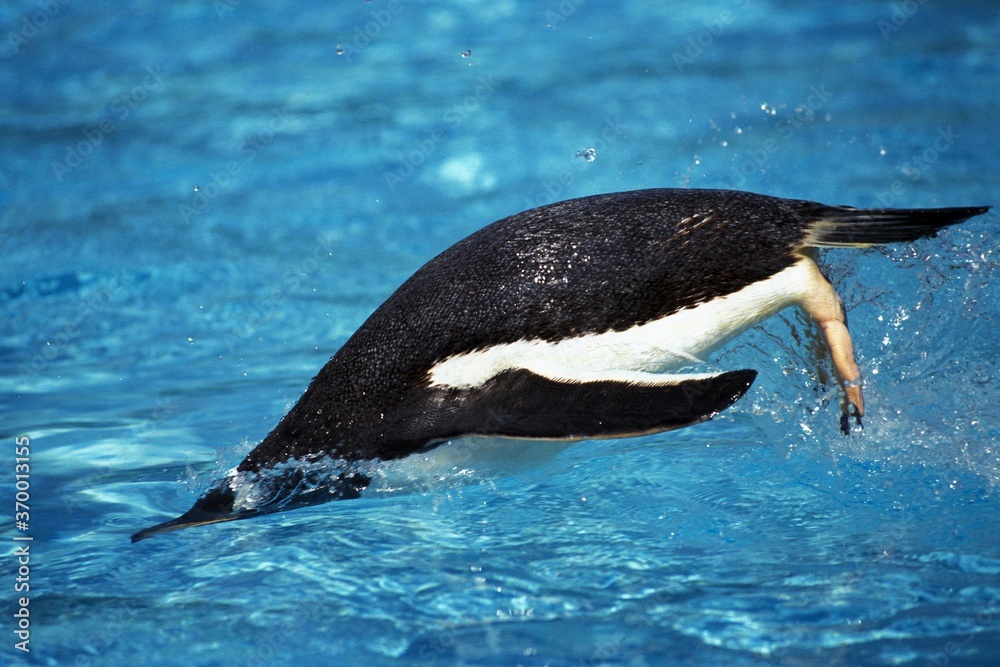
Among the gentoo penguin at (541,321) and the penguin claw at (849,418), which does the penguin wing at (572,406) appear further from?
the penguin claw at (849,418)

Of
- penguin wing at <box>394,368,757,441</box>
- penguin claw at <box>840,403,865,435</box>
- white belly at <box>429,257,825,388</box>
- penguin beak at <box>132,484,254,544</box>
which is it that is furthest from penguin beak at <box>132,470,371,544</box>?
penguin claw at <box>840,403,865,435</box>

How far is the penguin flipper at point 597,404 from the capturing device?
8.45 ft

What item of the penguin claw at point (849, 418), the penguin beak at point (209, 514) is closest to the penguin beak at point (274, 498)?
the penguin beak at point (209, 514)

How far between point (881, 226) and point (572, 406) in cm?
115

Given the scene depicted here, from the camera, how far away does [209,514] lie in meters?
2.89

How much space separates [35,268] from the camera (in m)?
6.73

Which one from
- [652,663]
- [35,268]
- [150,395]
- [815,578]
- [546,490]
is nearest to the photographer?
[652,663]

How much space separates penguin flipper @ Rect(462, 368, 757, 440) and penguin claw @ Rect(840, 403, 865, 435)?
2.05ft

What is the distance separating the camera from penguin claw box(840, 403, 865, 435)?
10.2ft

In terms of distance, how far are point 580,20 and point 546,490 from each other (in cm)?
592

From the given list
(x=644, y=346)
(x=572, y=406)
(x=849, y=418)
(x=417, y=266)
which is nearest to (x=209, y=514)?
(x=572, y=406)

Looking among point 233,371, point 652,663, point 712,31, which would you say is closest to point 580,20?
point 712,31

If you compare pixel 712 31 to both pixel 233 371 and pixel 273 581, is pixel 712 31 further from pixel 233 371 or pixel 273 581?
pixel 273 581

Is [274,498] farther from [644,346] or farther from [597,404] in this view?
[644,346]
